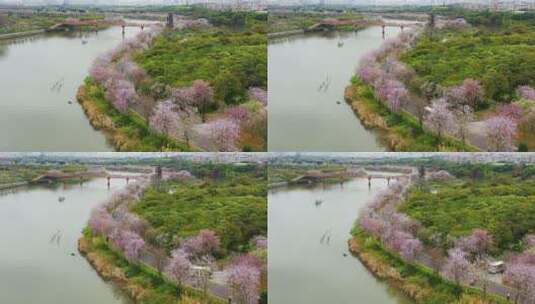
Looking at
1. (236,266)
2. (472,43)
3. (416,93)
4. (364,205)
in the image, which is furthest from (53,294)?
(472,43)

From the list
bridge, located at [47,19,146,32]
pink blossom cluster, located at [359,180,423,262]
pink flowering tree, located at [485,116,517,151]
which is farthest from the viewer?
bridge, located at [47,19,146,32]

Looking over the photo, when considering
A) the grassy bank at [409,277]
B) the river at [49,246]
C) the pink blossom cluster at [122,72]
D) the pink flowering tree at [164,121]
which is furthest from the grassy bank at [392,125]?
the river at [49,246]

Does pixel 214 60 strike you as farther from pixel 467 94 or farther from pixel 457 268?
pixel 457 268

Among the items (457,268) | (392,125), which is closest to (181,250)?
(392,125)

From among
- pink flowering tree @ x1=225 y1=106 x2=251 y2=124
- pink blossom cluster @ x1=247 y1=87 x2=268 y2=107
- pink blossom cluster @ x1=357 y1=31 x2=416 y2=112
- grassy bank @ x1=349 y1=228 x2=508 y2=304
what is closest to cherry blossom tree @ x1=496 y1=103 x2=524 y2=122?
pink blossom cluster @ x1=357 y1=31 x2=416 y2=112

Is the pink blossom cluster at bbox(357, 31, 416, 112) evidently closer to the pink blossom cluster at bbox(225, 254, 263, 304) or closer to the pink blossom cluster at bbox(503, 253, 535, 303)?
the pink blossom cluster at bbox(503, 253, 535, 303)

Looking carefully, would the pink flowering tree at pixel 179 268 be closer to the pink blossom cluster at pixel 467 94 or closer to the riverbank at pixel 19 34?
the riverbank at pixel 19 34

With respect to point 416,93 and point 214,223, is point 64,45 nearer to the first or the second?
point 214,223
